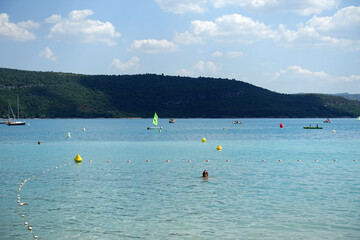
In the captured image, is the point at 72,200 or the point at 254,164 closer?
the point at 72,200

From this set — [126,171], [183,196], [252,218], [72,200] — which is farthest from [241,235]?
[126,171]

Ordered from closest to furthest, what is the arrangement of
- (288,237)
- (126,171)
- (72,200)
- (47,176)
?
(288,237) < (72,200) < (47,176) < (126,171)

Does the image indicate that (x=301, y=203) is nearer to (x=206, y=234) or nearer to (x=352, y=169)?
(x=206, y=234)

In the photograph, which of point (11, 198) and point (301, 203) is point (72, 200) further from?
point (301, 203)

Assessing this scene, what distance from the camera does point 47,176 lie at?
46.2 metres

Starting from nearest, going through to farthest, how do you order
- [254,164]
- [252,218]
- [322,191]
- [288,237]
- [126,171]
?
[288,237] < [252,218] < [322,191] < [126,171] < [254,164]

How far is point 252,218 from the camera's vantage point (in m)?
28.1

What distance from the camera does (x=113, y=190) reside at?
3738 cm

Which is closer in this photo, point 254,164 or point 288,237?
point 288,237

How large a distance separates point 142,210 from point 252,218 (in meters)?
7.12

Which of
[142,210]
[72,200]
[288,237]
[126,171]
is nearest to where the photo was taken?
[288,237]

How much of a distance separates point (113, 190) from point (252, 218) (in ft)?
44.2

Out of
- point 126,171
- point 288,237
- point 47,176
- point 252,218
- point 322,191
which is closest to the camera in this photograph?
point 288,237

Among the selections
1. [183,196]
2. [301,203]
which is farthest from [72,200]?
[301,203]
